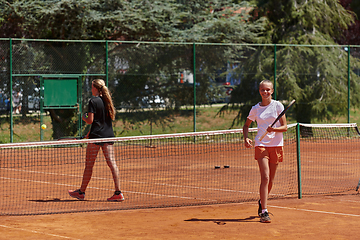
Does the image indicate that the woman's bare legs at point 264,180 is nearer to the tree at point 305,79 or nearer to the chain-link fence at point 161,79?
the chain-link fence at point 161,79

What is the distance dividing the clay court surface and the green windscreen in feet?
27.9

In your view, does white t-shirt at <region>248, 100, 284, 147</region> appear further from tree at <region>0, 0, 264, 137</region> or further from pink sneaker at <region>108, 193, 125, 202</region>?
tree at <region>0, 0, 264, 137</region>

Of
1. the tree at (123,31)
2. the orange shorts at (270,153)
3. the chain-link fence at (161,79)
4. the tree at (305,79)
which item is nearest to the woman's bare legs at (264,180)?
the orange shorts at (270,153)


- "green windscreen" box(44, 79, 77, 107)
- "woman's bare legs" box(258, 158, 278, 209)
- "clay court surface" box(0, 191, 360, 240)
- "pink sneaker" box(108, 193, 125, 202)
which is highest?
"green windscreen" box(44, 79, 77, 107)

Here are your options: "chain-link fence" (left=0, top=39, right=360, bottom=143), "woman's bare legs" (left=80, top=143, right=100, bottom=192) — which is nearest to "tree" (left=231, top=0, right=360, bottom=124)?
"chain-link fence" (left=0, top=39, right=360, bottom=143)

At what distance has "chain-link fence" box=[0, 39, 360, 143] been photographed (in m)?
15.0

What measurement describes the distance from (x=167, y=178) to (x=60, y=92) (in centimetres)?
616

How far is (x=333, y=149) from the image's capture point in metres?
15.0

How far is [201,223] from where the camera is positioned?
6.45m

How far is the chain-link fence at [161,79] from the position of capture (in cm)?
1496

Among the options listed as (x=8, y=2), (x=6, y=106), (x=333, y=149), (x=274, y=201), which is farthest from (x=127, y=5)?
(x=274, y=201)

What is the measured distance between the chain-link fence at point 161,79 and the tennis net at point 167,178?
49.4 inches

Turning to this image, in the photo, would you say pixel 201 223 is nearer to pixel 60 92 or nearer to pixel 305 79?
pixel 60 92

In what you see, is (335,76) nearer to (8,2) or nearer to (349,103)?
(349,103)
